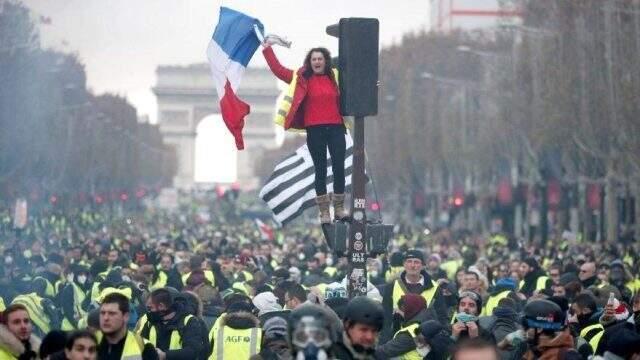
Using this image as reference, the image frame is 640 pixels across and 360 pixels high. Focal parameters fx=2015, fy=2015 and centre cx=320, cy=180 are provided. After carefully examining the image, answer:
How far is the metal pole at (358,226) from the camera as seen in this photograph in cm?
1371

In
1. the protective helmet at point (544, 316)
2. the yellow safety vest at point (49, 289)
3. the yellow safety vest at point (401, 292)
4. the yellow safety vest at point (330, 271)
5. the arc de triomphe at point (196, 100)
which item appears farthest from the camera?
the arc de triomphe at point (196, 100)

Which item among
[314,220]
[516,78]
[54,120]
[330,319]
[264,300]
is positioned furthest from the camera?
[314,220]

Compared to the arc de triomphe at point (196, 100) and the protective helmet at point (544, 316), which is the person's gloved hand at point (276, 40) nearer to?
the protective helmet at point (544, 316)

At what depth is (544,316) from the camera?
1091 centimetres

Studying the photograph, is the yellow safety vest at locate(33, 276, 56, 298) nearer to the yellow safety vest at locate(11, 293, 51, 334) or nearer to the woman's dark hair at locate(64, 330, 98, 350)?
the yellow safety vest at locate(11, 293, 51, 334)

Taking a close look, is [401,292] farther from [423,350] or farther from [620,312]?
[423,350]

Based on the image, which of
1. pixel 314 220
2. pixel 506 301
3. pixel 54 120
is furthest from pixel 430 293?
pixel 314 220

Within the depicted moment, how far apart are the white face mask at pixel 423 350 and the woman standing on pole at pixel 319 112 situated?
179cm

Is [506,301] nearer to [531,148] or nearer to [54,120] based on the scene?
[531,148]

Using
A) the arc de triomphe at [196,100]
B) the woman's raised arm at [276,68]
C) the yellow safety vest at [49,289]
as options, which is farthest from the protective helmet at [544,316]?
the arc de triomphe at [196,100]

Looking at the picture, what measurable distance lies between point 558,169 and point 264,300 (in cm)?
5044

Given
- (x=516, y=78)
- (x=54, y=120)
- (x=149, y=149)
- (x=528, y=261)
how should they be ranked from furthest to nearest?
(x=149, y=149)
(x=54, y=120)
(x=516, y=78)
(x=528, y=261)

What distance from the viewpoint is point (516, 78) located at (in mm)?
62312

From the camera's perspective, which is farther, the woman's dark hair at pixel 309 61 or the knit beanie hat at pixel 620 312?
the woman's dark hair at pixel 309 61
